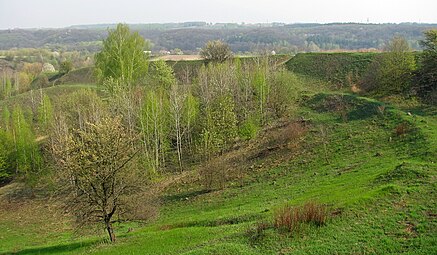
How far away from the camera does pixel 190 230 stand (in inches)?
939

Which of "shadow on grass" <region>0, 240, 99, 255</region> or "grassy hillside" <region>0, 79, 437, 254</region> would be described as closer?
"grassy hillside" <region>0, 79, 437, 254</region>

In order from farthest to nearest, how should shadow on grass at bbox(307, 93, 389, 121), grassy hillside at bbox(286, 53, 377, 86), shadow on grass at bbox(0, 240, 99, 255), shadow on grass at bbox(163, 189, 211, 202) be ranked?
1. grassy hillside at bbox(286, 53, 377, 86)
2. shadow on grass at bbox(307, 93, 389, 121)
3. shadow on grass at bbox(163, 189, 211, 202)
4. shadow on grass at bbox(0, 240, 99, 255)

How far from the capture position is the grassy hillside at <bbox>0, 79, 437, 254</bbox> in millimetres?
18625

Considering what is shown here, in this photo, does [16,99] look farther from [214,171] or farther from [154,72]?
[214,171]

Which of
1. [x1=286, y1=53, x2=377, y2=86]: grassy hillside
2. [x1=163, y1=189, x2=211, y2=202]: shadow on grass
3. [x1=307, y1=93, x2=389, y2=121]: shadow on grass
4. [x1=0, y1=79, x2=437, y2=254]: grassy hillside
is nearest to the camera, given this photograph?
[x1=0, y1=79, x2=437, y2=254]: grassy hillside

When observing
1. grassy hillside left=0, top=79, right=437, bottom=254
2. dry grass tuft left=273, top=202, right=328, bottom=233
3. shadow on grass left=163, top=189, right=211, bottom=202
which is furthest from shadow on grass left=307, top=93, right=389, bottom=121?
dry grass tuft left=273, top=202, right=328, bottom=233

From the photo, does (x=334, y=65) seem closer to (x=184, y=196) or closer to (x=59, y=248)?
(x=184, y=196)

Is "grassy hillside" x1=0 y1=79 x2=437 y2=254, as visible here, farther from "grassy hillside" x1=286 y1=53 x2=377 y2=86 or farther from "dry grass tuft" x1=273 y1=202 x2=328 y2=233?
"grassy hillside" x1=286 y1=53 x2=377 y2=86

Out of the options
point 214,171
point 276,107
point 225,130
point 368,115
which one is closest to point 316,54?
point 276,107

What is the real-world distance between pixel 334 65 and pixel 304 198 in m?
50.2

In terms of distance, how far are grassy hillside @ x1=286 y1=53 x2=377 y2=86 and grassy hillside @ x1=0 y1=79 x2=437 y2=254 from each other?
53.1 ft

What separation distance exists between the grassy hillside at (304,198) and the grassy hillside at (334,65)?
16.2 metres

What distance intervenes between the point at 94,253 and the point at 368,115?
31.3 metres

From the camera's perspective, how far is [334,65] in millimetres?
70875
